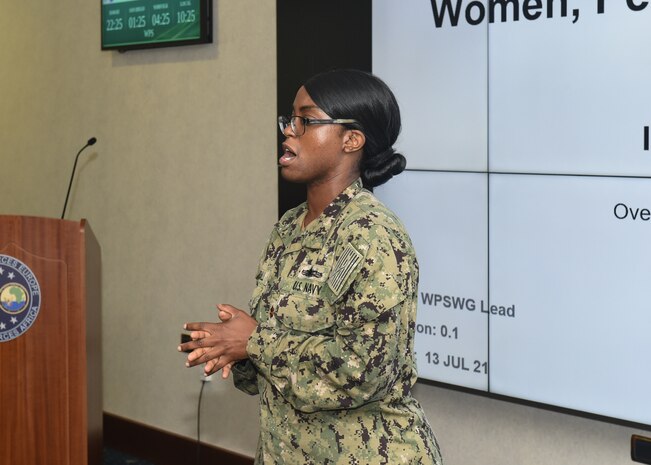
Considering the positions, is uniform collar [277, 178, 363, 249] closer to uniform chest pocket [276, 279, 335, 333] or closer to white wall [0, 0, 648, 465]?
uniform chest pocket [276, 279, 335, 333]

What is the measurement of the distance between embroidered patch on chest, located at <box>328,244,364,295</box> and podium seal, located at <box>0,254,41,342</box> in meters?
1.45

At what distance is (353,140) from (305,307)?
357mm

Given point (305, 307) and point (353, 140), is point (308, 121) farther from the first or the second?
point (305, 307)

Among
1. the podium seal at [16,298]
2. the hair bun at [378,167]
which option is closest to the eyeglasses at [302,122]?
the hair bun at [378,167]

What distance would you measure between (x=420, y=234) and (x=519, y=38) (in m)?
0.68

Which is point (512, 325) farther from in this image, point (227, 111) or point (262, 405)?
point (227, 111)

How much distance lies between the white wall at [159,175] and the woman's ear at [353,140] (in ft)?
4.63

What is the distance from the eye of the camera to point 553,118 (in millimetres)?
2602

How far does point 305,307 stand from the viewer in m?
1.79

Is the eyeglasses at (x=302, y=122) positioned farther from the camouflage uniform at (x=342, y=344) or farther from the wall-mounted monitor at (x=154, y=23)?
the wall-mounted monitor at (x=154, y=23)

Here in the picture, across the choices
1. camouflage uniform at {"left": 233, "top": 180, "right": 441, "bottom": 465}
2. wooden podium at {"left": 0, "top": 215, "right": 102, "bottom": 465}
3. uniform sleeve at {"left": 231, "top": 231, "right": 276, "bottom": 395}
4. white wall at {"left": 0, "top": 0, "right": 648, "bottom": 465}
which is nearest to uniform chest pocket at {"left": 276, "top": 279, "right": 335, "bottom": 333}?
camouflage uniform at {"left": 233, "top": 180, "right": 441, "bottom": 465}

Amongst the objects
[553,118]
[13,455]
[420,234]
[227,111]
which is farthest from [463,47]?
[13,455]

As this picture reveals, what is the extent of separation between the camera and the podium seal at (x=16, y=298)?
2.83 meters

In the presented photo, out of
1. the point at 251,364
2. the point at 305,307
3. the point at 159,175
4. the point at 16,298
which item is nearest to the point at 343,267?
the point at 305,307
